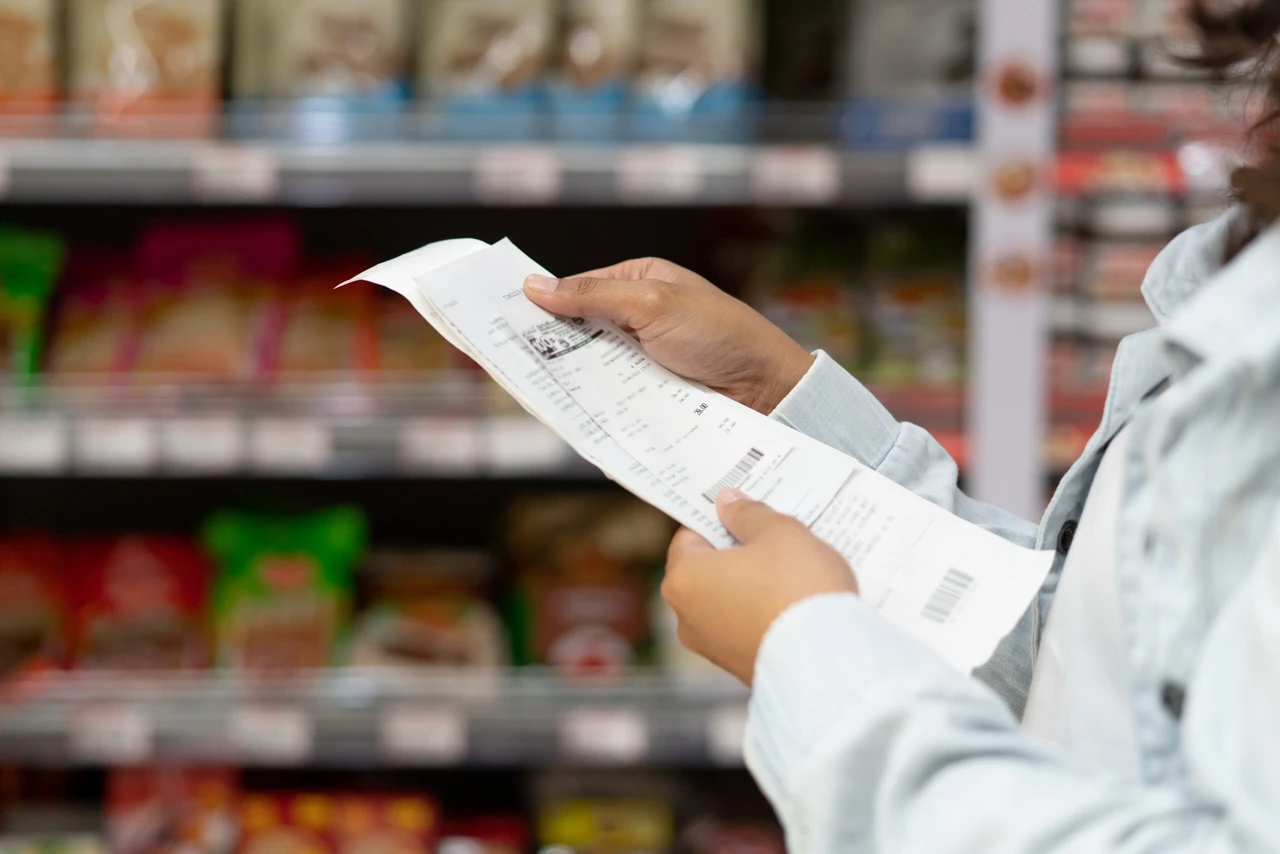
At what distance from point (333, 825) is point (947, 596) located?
153cm

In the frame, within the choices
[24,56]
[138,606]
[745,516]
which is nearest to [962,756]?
[745,516]

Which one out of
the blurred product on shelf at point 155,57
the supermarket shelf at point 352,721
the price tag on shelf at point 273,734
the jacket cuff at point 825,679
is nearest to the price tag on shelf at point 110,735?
the supermarket shelf at point 352,721

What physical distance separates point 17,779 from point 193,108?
1.20m

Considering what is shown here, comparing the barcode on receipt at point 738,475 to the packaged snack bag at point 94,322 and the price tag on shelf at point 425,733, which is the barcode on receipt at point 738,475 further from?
the packaged snack bag at point 94,322

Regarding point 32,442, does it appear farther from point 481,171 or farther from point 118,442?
point 481,171

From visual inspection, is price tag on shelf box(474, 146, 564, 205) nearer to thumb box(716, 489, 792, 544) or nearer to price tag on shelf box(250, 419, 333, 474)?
price tag on shelf box(250, 419, 333, 474)

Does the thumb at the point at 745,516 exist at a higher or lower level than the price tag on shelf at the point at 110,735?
higher

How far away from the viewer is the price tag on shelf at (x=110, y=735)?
186 cm

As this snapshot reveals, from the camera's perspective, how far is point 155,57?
1.95m

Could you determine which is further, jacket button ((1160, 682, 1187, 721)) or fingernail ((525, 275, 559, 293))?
fingernail ((525, 275, 559, 293))

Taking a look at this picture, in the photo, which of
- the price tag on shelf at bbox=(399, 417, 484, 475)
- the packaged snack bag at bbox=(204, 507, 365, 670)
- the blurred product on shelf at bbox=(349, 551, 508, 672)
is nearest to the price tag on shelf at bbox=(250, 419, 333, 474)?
the price tag on shelf at bbox=(399, 417, 484, 475)

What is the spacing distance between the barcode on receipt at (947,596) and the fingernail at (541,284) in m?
0.37

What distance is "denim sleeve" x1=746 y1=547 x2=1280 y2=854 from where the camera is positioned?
54 cm

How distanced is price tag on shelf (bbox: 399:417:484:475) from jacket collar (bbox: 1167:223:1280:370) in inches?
54.4
